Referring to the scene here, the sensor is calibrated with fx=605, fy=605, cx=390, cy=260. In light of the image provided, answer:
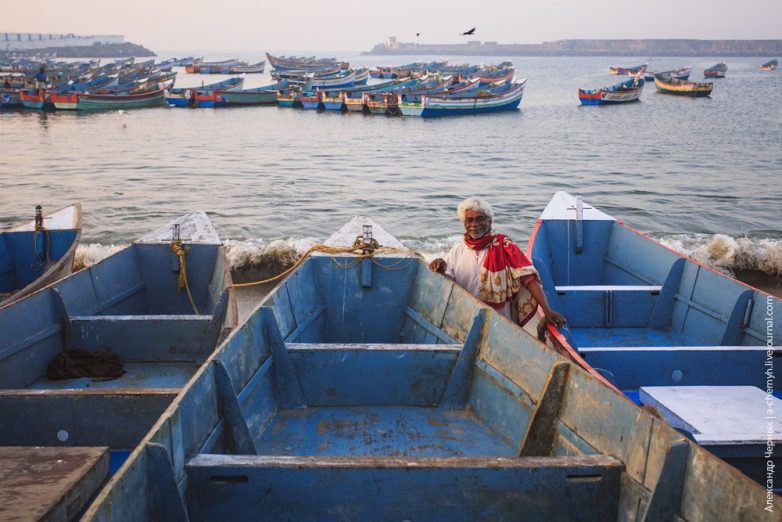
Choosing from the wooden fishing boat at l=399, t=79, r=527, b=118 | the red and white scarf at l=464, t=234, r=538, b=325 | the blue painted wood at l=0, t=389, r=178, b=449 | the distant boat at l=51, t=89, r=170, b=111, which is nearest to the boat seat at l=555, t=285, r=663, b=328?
the red and white scarf at l=464, t=234, r=538, b=325

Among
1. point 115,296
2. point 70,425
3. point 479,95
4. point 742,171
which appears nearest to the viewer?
point 70,425

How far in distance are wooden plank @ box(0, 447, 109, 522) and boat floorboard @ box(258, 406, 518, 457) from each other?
50.7 inches

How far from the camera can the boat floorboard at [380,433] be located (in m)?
4.33

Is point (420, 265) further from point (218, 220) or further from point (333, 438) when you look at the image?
point (218, 220)

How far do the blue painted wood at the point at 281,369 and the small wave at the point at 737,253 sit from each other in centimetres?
1024

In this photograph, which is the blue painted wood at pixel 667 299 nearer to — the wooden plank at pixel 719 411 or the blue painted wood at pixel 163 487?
the wooden plank at pixel 719 411

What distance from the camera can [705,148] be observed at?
83.6ft

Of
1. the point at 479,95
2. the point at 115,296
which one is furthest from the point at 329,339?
the point at 479,95

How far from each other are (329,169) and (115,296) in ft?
53.1

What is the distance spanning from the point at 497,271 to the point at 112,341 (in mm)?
3818

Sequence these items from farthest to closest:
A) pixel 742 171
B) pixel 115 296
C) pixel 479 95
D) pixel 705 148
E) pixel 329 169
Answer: pixel 479 95
pixel 705 148
pixel 329 169
pixel 742 171
pixel 115 296

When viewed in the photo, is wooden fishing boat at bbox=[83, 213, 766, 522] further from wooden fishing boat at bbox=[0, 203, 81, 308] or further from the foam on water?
the foam on water

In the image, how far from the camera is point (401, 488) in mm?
3045

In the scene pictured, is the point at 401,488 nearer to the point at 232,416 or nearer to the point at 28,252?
the point at 232,416
